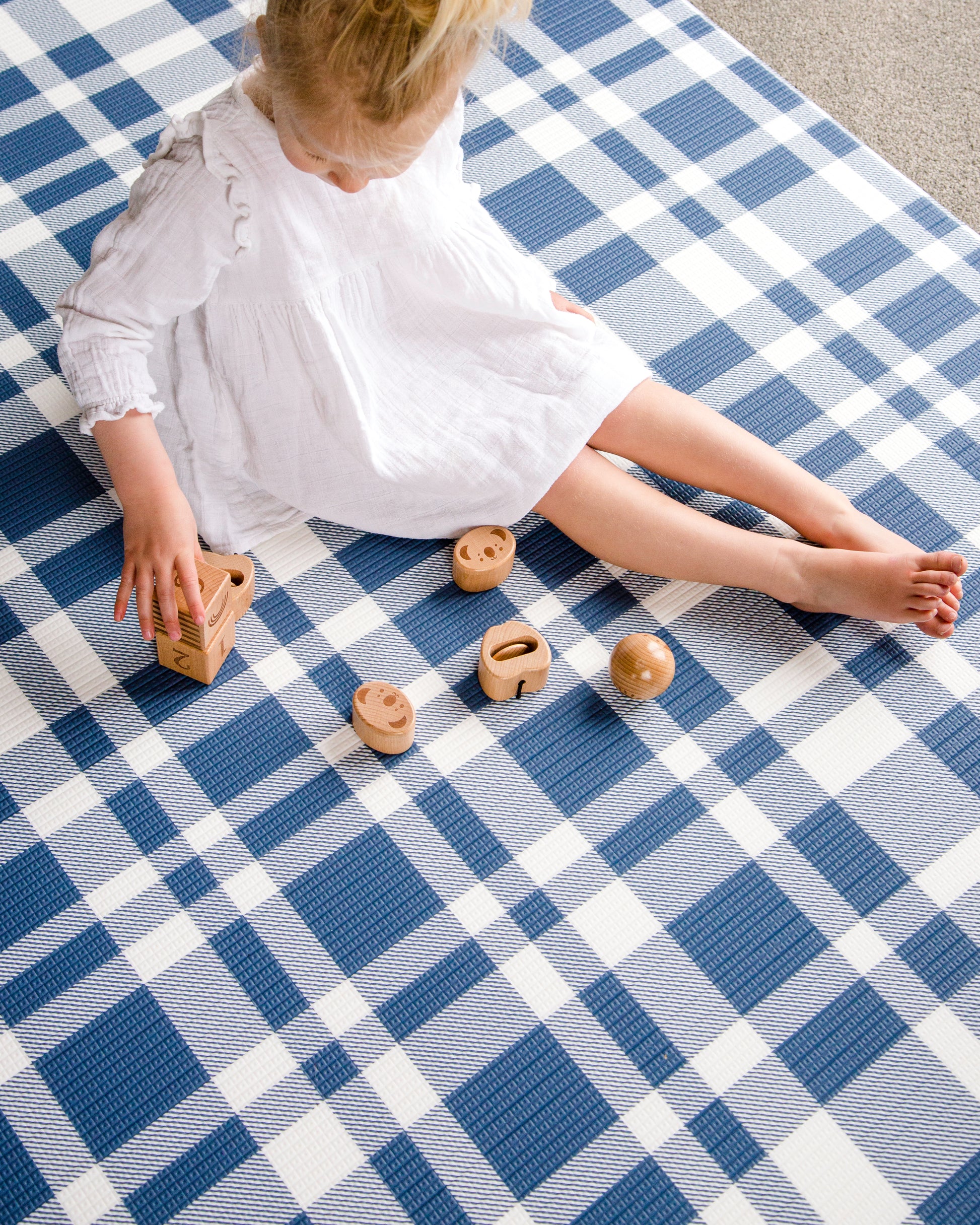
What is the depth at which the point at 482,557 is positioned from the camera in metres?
0.84

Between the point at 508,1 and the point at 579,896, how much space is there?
55 cm

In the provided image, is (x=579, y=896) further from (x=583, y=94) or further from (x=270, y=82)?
(x=583, y=94)

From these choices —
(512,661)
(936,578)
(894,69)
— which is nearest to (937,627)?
(936,578)

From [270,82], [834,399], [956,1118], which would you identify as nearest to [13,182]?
[270,82]

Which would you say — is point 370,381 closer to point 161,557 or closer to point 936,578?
point 161,557

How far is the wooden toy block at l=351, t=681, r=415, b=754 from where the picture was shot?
0.77m

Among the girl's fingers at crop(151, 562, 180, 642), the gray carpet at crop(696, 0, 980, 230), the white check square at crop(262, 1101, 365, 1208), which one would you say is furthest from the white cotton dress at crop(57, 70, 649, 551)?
the gray carpet at crop(696, 0, 980, 230)

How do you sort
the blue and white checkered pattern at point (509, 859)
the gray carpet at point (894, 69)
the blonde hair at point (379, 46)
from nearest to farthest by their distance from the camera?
1. the blonde hair at point (379, 46)
2. the blue and white checkered pattern at point (509, 859)
3. the gray carpet at point (894, 69)

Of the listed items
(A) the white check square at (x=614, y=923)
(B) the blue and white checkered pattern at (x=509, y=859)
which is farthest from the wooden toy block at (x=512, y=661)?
(A) the white check square at (x=614, y=923)

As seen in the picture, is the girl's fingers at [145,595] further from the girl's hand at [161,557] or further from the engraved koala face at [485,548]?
the engraved koala face at [485,548]

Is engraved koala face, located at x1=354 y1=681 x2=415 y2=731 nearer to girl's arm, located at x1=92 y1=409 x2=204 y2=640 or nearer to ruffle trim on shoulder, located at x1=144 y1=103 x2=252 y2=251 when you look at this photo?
girl's arm, located at x1=92 y1=409 x2=204 y2=640

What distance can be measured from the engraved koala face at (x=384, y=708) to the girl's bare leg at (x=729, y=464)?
26 centimetres

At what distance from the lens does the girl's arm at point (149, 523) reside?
28.8 inches

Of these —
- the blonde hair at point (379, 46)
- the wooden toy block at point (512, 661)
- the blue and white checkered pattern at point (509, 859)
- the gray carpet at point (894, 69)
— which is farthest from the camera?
the gray carpet at point (894, 69)
